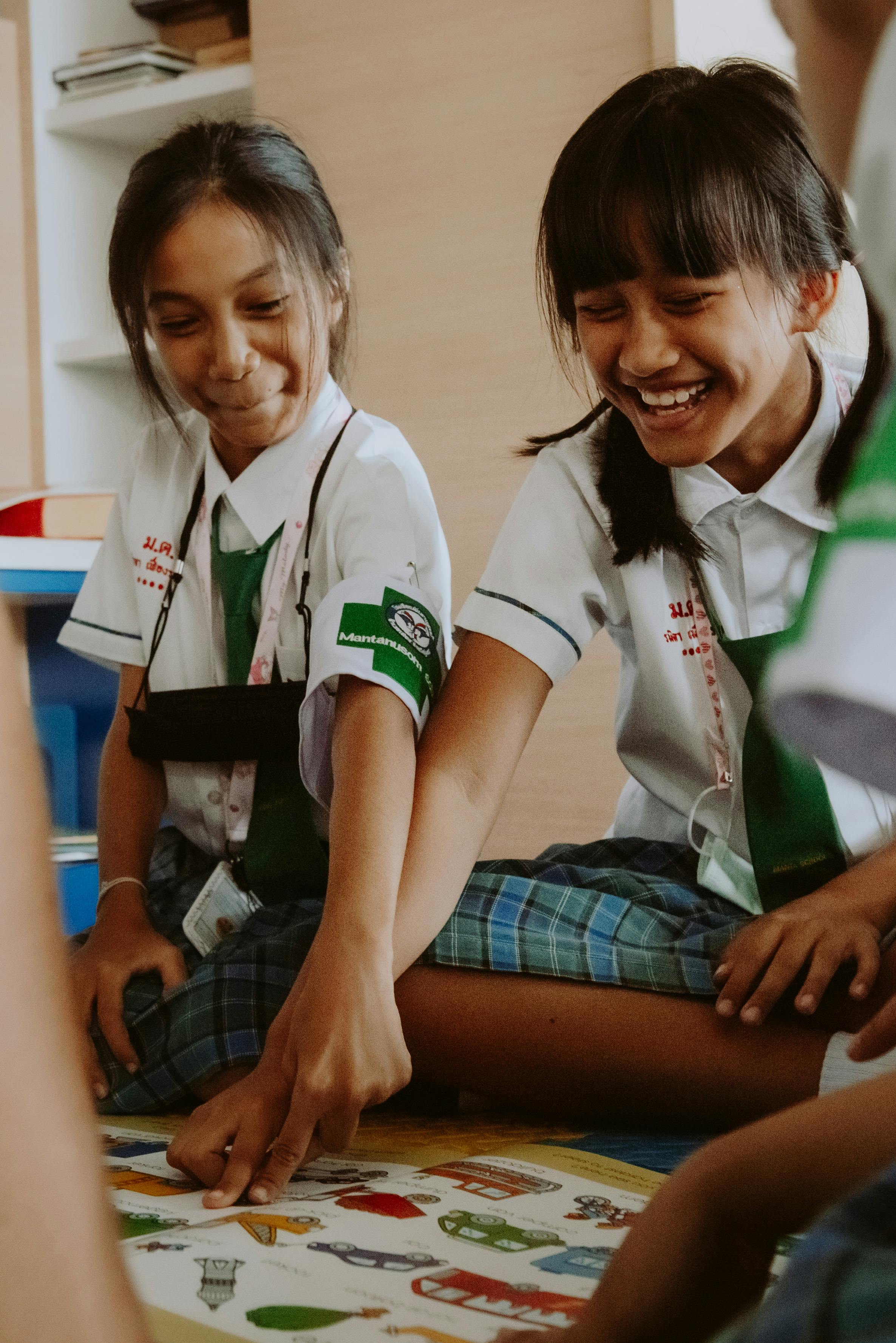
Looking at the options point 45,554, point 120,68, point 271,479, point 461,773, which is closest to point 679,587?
point 461,773

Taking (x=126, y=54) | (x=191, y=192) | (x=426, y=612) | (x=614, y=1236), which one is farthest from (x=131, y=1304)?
(x=126, y=54)

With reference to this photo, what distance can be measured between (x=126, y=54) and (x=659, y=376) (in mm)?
1417

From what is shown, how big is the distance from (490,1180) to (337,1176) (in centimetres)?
8

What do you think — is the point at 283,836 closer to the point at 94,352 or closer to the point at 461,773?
the point at 461,773

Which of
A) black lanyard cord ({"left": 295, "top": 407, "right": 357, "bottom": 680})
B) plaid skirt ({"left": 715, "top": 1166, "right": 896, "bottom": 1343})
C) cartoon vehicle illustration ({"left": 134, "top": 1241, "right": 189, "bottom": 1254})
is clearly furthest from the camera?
black lanyard cord ({"left": 295, "top": 407, "right": 357, "bottom": 680})

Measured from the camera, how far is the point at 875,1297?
0.83 feet

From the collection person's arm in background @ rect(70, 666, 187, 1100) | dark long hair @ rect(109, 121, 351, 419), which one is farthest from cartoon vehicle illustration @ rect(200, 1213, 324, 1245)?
dark long hair @ rect(109, 121, 351, 419)

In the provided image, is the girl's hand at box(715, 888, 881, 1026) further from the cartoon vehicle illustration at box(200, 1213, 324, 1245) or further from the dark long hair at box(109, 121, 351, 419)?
the dark long hair at box(109, 121, 351, 419)

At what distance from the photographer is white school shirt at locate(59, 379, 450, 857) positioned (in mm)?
912

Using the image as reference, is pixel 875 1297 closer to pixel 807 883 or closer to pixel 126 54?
pixel 807 883

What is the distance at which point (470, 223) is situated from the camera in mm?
1687

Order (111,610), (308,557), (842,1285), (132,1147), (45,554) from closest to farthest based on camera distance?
(842,1285)
(132,1147)
(308,557)
(111,610)
(45,554)

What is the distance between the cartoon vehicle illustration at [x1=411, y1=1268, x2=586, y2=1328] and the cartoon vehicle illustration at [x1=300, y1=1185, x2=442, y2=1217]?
87 mm

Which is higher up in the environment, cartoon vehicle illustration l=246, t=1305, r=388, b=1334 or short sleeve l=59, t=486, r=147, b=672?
short sleeve l=59, t=486, r=147, b=672
